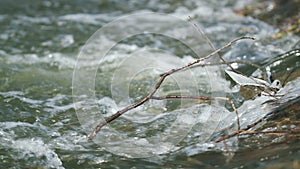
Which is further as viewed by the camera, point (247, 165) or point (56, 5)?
point (56, 5)

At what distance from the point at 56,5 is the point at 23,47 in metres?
1.56

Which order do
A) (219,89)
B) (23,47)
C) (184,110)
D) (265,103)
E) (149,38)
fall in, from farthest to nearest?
(149,38), (23,47), (219,89), (184,110), (265,103)

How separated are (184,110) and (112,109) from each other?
1.51 ft

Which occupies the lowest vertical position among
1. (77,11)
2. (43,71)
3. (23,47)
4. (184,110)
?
(184,110)

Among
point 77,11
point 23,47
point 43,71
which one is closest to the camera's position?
point 43,71

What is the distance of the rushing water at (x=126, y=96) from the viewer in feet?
6.30

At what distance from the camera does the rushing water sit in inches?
75.5

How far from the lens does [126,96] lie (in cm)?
274

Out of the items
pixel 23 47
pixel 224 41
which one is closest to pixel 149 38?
pixel 224 41

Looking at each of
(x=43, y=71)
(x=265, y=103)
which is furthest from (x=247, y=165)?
(x=43, y=71)

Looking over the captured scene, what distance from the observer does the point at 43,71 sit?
3.19 metres

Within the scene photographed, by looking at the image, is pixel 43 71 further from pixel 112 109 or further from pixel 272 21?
pixel 272 21

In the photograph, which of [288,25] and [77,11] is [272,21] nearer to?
[288,25]

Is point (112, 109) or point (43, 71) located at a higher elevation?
point (43, 71)
